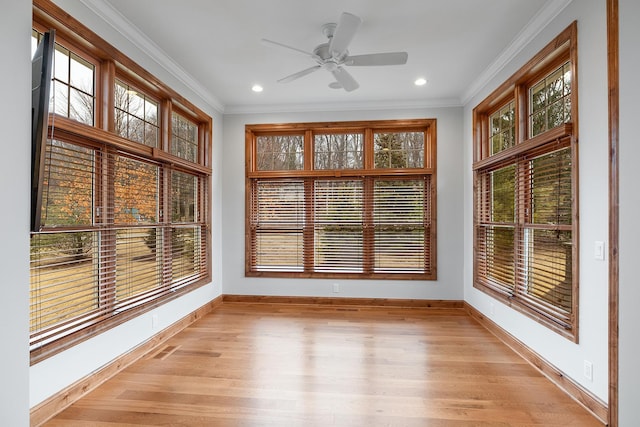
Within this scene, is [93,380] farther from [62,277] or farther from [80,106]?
[80,106]

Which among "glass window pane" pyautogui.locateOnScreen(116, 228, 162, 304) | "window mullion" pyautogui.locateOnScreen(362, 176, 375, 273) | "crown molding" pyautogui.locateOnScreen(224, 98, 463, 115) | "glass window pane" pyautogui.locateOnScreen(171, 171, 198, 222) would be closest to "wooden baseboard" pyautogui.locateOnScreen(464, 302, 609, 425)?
"window mullion" pyautogui.locateOnScreen(362, 176, 375, 273)

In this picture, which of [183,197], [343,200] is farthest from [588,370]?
[183,197]

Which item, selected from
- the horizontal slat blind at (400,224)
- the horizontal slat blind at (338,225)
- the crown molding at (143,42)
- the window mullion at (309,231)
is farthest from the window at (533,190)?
the crown molding at (143,42)

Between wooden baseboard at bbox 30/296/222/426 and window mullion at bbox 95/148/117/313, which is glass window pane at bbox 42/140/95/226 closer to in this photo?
window mullion at bbox 95/148/117/313

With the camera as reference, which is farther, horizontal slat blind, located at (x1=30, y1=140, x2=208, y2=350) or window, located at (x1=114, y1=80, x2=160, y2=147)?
window, located at (x1=114, y1=80, x2=160, y2=147)

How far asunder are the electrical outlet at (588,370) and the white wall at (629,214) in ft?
0.85

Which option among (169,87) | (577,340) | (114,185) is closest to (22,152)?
(114,185)

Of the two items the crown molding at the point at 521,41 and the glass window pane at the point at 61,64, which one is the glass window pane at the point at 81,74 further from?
the crown molding at the point at 521,41

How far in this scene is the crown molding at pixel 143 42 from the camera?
2531 millimetres

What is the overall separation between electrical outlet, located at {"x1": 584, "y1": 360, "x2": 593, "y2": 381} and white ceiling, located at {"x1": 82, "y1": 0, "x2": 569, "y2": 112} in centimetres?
255

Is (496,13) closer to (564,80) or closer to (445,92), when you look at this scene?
(564,80)

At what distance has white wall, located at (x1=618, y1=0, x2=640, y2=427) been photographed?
74.5 inches

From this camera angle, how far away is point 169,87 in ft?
11.7

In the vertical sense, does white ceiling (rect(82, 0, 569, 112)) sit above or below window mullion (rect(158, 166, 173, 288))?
above
